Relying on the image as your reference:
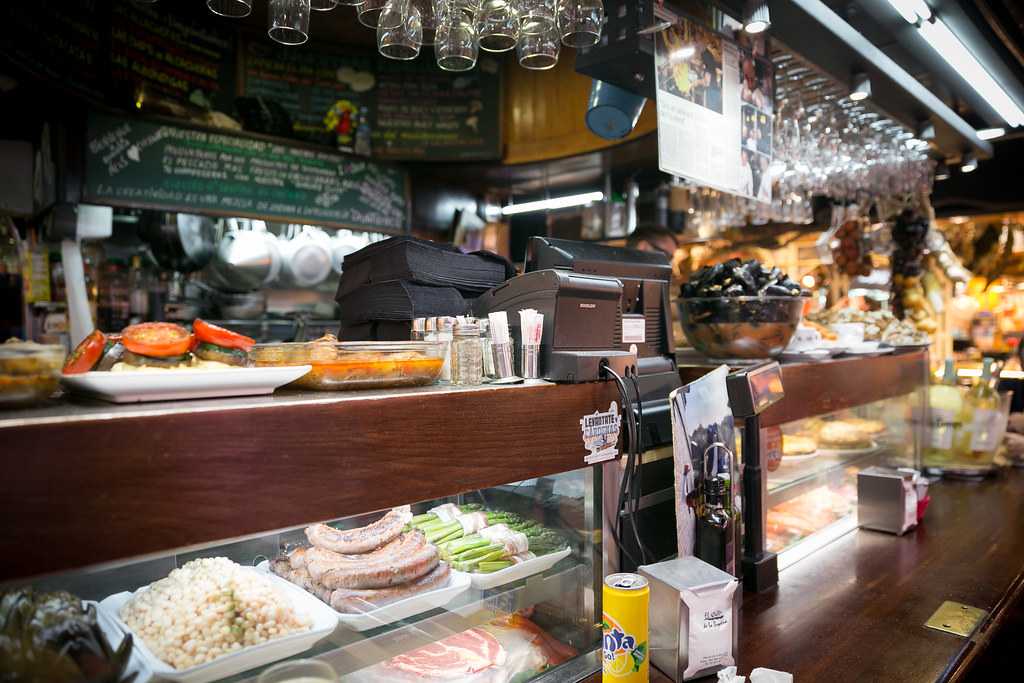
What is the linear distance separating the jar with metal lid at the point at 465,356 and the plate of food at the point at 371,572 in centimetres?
30

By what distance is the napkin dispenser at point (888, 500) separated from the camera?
2293 mm

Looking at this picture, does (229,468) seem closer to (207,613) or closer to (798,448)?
(207,613)

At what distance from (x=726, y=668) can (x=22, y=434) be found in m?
1.17

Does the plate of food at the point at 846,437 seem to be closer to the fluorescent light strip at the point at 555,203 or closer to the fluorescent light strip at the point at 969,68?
the fluorescent light strip at the point at 969,68

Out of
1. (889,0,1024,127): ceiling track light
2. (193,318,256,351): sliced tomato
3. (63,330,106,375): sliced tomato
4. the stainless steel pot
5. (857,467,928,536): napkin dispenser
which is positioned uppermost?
(889,0,1024,127): ceiling track light

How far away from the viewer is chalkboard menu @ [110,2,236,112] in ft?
11.1

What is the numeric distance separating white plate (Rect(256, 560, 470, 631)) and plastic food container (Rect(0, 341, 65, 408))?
473 mm

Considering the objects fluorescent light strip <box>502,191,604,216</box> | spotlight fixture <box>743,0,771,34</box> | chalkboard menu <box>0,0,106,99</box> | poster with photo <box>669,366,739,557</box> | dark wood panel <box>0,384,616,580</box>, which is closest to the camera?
dark wood panel <box>0,384,616,580</box>

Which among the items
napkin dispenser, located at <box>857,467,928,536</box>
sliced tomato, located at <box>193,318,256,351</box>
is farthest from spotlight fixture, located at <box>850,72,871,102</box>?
sliced tomato, located at <box>193,318,256,351</box>

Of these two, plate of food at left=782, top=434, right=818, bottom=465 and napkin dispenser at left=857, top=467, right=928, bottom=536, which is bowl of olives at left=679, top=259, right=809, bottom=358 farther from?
napkin dispenser at left=857, top=467, right=928, bottom=536

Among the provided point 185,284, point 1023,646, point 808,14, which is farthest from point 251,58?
point 1023,646

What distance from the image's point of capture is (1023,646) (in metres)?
2.13

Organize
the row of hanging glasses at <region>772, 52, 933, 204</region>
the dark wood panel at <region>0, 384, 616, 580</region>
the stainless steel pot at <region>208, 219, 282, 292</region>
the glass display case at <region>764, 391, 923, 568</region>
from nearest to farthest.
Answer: the dark wood panel at <region>0, 384, 616, 580</region> → the glass display case at <region>764, 391, 923, 568</region> → the row of hanging glasses at <region>772, 52, 933, 204</region> → the stainless steel pot at <region>208, 219, 282, 292</region>

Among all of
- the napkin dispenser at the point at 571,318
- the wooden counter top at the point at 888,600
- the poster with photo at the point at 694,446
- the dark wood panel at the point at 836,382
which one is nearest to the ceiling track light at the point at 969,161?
the dark wood panel at the point at 836,382
